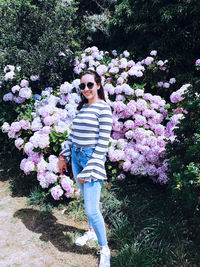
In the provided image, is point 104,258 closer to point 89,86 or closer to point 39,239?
point 39,239

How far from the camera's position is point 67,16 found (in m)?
4.83

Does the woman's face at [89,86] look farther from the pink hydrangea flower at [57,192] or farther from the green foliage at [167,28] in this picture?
the green foliage at [167,28]

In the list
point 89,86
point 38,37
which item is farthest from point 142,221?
point 38,37

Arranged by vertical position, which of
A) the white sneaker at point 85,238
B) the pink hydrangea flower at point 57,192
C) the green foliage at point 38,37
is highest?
the green foliage at point 38,37

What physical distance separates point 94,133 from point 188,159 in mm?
1158

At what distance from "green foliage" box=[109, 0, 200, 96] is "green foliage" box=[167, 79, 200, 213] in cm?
187

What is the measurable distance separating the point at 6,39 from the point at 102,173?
3703mm

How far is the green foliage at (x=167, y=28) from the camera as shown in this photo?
4309mm

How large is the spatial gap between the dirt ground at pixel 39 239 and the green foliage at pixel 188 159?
45.8 inches

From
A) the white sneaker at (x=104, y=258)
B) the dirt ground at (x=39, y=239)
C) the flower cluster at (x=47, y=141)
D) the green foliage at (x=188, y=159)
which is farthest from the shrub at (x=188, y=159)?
the flower cluster at (x=47, y=141)

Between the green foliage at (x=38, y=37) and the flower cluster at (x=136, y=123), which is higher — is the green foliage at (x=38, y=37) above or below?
above

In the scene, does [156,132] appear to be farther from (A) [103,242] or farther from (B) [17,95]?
(B) [17,95]

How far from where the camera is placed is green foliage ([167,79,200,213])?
226 centimetres

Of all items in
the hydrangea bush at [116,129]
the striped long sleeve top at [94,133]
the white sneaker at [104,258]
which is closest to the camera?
the striped long sleeve top at [94,133]
